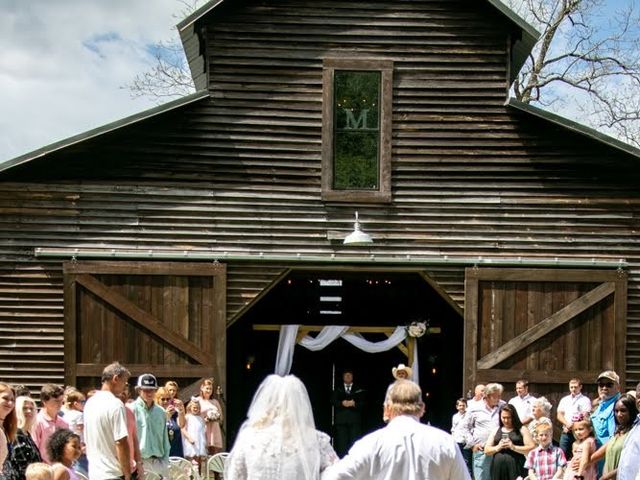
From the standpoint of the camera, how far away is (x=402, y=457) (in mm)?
6137

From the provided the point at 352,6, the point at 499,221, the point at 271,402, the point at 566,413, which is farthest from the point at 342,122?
the point at 271,402

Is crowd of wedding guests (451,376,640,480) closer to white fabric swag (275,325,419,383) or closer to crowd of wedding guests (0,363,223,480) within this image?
crowd of wedding guests (0,363,223,480)

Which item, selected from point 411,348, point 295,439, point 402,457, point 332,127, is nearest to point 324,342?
point 411,348

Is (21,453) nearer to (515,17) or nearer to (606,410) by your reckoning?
(606,410)

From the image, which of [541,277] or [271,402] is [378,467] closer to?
[271,402]

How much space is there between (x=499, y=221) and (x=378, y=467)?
10.3 metres

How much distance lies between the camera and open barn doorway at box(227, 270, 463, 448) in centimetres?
2058

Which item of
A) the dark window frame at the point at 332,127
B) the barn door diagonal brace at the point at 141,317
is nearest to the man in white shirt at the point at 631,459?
the dark window frame at the point at 332,127

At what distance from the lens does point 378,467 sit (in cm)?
615

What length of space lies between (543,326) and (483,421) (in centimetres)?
302

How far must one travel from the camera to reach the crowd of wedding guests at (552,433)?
9383mm

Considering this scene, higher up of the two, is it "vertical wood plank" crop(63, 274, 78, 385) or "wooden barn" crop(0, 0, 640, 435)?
"wooden barn" crop(0, 0, 640, 435)

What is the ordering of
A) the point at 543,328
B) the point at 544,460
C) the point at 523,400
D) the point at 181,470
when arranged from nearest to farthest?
1. the point at 544,460
2. the point at 181,470
3. the point at 523,400
4. the point at 543,328

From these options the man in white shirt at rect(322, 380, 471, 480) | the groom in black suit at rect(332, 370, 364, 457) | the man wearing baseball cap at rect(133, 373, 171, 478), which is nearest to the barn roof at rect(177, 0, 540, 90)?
the groom in black suit at rect(332, 370, 364, 457)
